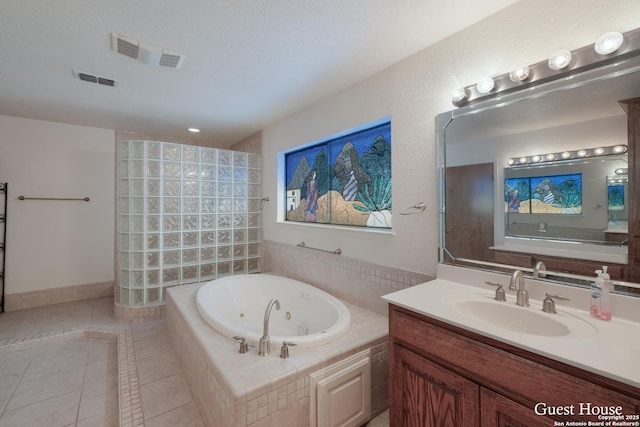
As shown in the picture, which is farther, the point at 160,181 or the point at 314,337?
the point at 160,181

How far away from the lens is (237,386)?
121cm

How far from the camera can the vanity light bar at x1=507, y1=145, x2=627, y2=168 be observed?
3.64 feet

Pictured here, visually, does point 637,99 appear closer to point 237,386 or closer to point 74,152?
point 237,386

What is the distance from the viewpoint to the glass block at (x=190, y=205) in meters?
3.01

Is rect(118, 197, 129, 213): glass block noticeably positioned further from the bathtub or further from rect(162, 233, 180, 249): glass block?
the bathtub

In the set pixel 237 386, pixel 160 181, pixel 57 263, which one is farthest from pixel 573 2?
pixel 57 263

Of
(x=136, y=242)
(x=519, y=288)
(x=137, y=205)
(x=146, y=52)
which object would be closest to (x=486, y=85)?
(x=519, y=288)

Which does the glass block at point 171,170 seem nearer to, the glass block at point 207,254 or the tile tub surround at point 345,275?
the glass block at point 207,254

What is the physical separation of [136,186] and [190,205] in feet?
1.79

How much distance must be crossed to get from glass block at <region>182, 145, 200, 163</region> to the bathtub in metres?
1.40

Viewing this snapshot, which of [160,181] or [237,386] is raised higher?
[160,181]

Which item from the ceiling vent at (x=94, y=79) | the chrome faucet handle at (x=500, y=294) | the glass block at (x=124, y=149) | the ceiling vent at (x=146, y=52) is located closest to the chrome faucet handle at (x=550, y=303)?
the chrome faucet handle at (x=500, y=294)

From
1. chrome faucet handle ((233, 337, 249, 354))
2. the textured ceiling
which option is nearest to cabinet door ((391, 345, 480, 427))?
chrome faucet handle ((233, 337, 249, 354))

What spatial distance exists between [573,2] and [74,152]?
4716 mm
